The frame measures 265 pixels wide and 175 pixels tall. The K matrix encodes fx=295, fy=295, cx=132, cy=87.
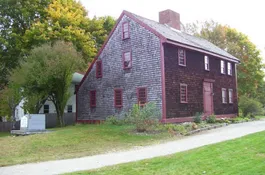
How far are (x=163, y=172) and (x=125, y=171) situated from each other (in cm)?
101

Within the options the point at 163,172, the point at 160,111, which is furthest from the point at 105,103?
the point at 163,172

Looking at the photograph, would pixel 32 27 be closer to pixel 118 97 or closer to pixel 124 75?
pixel 124 75

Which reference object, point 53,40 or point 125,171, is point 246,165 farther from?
point 53,40

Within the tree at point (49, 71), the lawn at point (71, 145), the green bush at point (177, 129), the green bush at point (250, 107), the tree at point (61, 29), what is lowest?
the lawn at point (71, 145)

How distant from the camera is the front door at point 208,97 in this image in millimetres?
23938

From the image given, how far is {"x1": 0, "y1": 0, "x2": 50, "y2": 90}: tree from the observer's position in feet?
93.6

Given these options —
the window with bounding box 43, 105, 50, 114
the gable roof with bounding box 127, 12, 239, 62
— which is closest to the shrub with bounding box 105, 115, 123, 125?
the gable roof with bounding box 127, 12, 239, 62

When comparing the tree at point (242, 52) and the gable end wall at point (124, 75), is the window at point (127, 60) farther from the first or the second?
the tree at point (242, 52)

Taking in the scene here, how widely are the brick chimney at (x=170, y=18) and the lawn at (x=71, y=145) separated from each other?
13972mm

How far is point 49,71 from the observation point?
880 inches

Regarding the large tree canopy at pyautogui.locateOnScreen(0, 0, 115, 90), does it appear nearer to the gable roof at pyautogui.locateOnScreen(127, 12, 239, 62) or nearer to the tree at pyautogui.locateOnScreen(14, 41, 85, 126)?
the tree at pyautogui.locateOnScreen(14, 41, 85, 126)

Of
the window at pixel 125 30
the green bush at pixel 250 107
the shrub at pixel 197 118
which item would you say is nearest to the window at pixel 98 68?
the window at pixel 125 30

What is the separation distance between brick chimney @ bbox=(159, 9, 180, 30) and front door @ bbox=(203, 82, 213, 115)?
22.9 ft

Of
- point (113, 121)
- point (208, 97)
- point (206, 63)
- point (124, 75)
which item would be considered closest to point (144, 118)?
point (113, 121)
